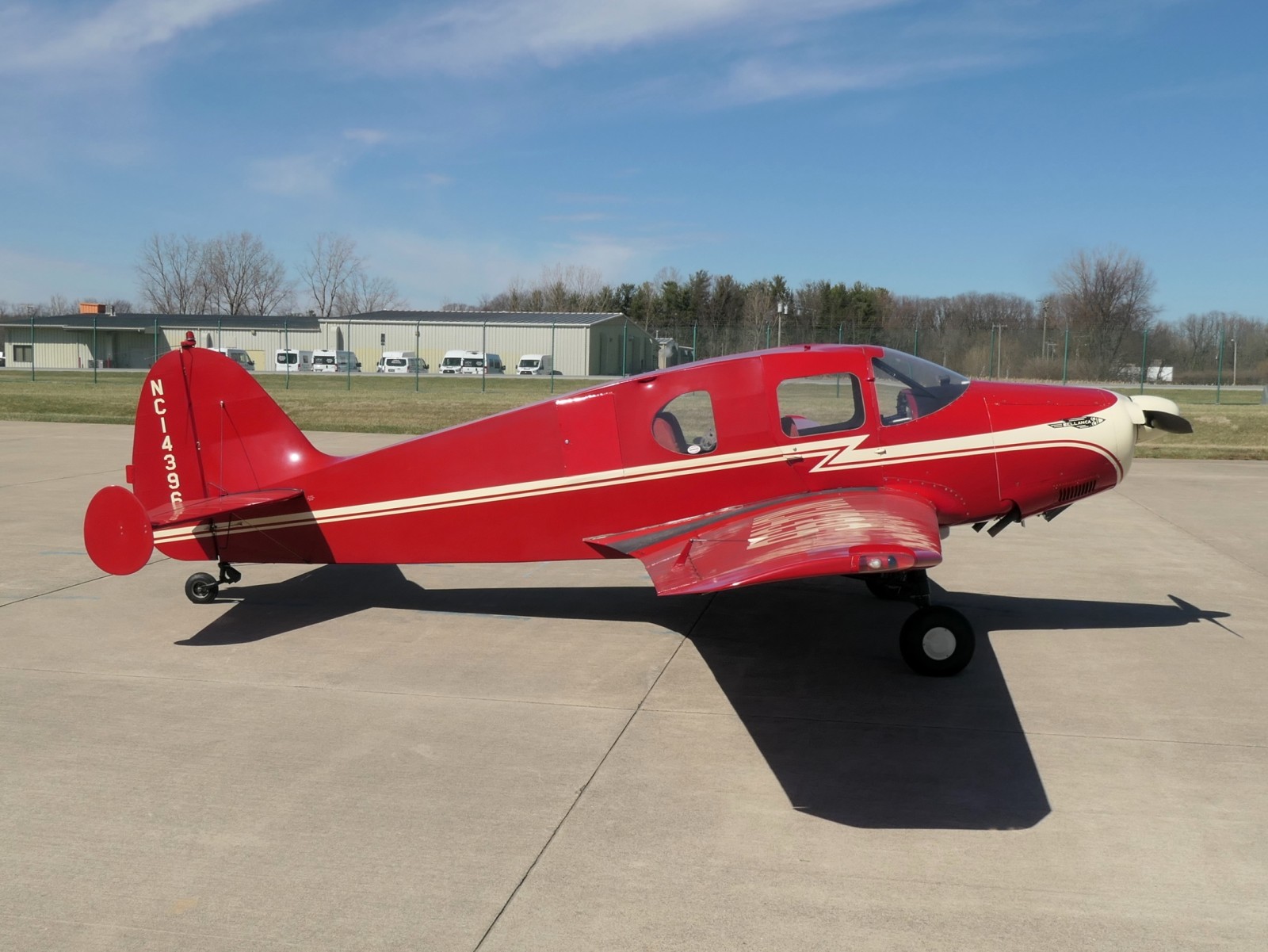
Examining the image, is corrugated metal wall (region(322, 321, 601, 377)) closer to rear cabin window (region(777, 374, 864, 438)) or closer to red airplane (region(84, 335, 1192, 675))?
red airplane (region(84, 335, 1192, 675))

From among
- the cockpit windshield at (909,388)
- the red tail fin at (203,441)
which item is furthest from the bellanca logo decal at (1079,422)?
the red tail fin at (203,441)

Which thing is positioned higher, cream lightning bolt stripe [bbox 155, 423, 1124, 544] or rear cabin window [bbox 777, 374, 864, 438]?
rear cabin window [bbox 777, 374, 864, 438]

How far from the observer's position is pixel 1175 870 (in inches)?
164

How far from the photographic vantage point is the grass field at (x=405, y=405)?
22.6 m

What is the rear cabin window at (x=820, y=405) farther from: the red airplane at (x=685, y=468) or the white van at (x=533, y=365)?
the white van at (x=533, y=365)

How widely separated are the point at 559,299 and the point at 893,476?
96094 mm

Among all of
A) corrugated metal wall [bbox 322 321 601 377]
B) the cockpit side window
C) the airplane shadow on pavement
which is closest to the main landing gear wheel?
the airplane shadow on pavement

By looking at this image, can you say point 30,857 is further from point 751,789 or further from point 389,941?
point 751,789

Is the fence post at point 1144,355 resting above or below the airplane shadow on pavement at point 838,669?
above

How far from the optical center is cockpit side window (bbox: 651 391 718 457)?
7.24 metres

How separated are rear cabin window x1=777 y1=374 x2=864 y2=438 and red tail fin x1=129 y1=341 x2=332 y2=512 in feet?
11.6

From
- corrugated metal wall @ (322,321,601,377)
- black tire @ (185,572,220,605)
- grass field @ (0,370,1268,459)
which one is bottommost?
black tire @ (185,572,220,605)

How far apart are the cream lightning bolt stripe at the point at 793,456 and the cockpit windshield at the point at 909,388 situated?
0.24 meters

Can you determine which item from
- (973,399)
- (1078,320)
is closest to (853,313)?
(1078,320)
